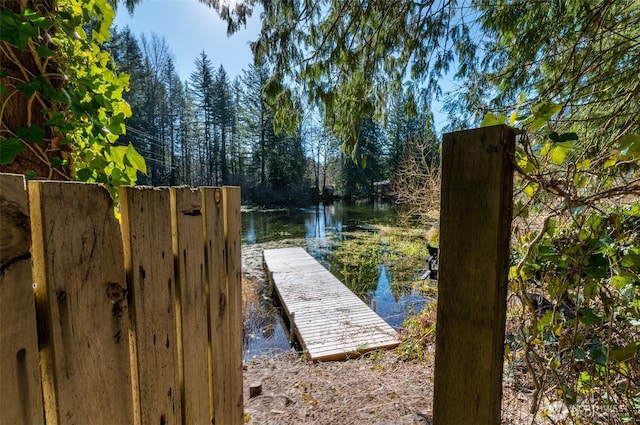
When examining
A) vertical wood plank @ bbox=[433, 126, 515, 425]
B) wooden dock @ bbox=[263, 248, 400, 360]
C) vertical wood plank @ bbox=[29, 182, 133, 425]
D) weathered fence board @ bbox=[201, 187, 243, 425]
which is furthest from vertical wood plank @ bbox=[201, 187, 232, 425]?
wooden dock @ bbox=[263, 248, 400, 360]

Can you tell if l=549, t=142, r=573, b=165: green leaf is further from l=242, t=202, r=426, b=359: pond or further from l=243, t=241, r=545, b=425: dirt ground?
l=242, t=202, r=426, b=359: pond

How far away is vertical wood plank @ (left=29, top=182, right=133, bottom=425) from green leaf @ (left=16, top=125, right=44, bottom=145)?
0.47m

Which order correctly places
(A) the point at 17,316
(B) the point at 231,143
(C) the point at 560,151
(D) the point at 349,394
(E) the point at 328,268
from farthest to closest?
(B) the point at 231,143
(E) the point at 328,268
(D) the point at 349,394
(C) the point at 560,151
(A) the point at 17,316

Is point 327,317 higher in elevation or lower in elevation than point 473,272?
lower

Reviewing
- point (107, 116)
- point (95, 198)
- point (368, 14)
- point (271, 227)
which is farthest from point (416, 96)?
point (271, 227)

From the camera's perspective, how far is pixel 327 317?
4750 mm

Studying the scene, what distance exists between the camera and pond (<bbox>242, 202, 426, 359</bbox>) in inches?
200

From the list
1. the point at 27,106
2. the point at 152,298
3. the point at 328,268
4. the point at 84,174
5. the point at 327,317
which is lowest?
the point at 328,268

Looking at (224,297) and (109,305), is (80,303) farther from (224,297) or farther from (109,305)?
(224,297)

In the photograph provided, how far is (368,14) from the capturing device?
214cm

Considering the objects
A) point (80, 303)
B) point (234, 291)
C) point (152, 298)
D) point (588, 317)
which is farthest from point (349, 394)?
point (80, 303)

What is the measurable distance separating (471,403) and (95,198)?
0.94m

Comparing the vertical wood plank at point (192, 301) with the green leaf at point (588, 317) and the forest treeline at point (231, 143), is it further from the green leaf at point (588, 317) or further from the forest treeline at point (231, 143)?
the forest treeline at point (231, 143)

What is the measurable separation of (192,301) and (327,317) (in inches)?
166
